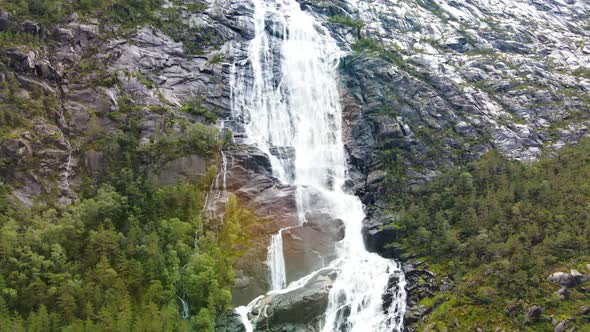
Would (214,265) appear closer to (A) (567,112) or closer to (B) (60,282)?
(B) (60,282)

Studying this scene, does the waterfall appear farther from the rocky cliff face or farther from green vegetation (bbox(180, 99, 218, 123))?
green vegetation (bbox(180, 99, 218, 123))

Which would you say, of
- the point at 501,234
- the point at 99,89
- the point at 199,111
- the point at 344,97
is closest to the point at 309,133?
the point at 344,97

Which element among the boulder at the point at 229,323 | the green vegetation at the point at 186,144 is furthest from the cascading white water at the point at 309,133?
the green vegetation at the point at 186,144

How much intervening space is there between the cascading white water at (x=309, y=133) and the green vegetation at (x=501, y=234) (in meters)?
4.57

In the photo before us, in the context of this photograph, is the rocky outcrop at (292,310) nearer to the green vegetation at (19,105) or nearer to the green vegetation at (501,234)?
the green vegetation at (501,234)

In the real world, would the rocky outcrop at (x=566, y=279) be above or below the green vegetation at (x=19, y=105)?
below

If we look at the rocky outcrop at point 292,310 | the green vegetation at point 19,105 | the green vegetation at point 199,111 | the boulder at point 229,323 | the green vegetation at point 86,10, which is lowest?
the boulder at point 229,323

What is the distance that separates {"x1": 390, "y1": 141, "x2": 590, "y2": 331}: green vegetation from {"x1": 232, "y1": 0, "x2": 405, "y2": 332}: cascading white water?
4565 millimetres

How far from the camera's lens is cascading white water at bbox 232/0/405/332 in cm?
3962

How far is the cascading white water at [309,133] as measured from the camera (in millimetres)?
39625

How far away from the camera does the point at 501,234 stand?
42125 mm

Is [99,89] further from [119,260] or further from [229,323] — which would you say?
[229,323]

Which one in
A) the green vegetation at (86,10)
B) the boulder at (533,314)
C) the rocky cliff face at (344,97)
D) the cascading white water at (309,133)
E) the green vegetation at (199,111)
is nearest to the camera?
the boulder at (533,314)

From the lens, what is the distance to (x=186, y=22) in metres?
64.1
